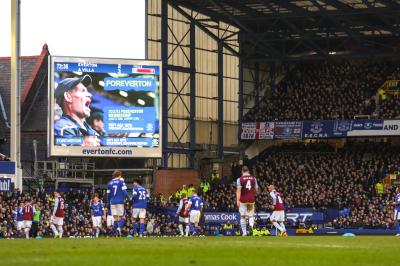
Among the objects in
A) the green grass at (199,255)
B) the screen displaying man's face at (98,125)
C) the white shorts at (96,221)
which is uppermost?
the screen displaying man's face at (98,125)

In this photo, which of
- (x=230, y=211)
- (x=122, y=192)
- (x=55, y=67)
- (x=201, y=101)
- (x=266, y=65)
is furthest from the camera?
(x=266, y=65)

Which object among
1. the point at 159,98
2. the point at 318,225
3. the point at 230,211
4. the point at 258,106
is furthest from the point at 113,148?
the point at 258,106

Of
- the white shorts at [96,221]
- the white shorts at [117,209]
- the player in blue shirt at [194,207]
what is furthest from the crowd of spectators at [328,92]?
the white shorts at [117,209]

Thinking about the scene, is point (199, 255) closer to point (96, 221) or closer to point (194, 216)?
point (194, 216)

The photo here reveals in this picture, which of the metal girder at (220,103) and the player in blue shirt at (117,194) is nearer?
the player in blue shirt at (117,194)

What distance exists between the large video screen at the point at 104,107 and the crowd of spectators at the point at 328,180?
6715 mm

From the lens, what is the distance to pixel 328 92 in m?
67.0

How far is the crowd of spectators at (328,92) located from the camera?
65.4 meters

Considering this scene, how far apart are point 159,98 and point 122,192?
20018mm

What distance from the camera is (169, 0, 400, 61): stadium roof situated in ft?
189

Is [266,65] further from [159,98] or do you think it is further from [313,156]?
[159,98]

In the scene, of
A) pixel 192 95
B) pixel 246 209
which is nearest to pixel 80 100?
pixel 192 95

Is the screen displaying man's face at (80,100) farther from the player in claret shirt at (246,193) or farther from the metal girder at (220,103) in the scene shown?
the player in claret shirt at (246,193)

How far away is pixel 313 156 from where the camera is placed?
6638 cm
